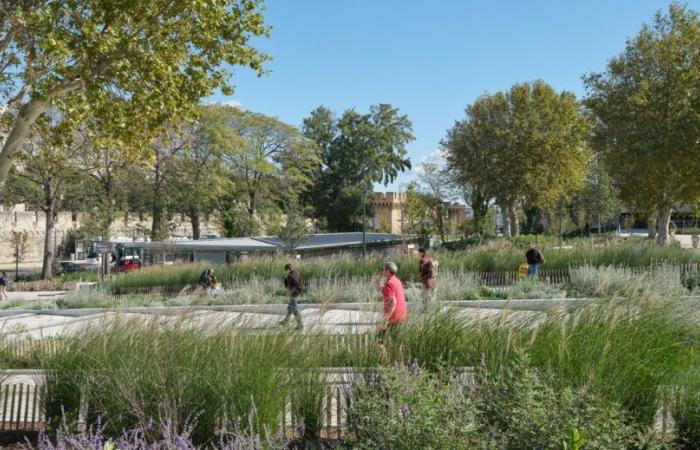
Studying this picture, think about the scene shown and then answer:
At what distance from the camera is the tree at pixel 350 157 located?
6694 centimetres

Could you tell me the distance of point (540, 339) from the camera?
5.61m

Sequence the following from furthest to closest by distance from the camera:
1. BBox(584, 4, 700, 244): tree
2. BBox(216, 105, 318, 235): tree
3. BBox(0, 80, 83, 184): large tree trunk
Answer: BBox(216, 105, 318, 235): tree, BBox(584, 4, 700, 244): tree, BBox(0, 80, 83, 184): large tree trunk

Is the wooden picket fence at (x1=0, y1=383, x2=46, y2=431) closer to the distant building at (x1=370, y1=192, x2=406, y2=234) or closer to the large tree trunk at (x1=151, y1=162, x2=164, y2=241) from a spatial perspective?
the large tree trunk at (x1=151, y1=162, x2=164, y2=241)

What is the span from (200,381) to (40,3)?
7.36m

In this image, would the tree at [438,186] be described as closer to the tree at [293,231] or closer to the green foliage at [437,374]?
the tree at [293,231]

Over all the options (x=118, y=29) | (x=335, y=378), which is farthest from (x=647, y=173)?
(x=335, y=378)

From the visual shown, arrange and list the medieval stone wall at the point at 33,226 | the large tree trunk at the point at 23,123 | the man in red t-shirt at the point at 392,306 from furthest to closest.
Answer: the medieval stone wall at the point at 33,226
the large tree trunk at the point at 23,123
the man in red t-shirt at the point at 392,306

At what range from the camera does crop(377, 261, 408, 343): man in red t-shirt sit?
618 centimetres

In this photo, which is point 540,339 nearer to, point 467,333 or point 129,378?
point 467,333

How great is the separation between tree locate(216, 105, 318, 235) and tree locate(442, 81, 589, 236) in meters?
14.1

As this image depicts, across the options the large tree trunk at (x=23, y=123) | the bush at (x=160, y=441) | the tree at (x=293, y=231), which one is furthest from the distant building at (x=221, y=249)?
the bush at (x=160, y=441)

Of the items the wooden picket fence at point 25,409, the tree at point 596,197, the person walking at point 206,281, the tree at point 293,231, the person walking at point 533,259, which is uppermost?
the tree at point 596,197

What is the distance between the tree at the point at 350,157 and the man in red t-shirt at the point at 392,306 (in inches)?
2202

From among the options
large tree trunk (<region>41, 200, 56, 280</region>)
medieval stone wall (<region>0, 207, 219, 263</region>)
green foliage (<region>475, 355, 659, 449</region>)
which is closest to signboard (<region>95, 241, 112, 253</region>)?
large tree trunk (<region>41, 200, 56, 280</region>)
